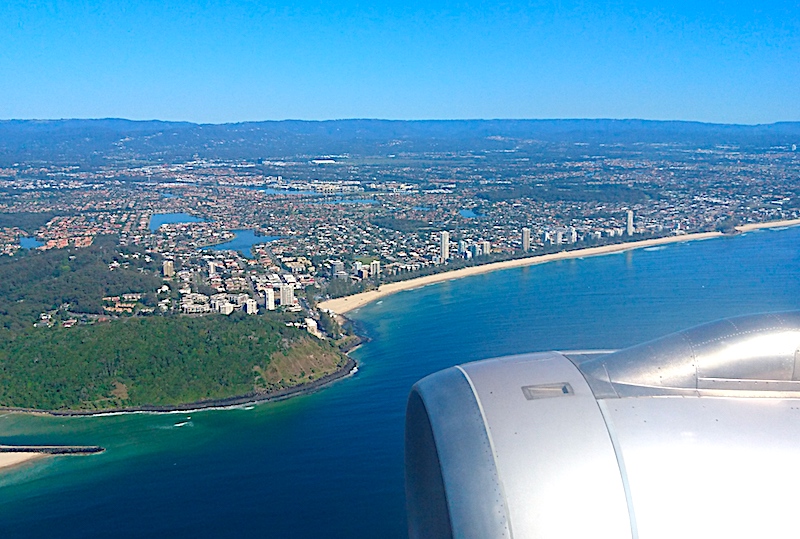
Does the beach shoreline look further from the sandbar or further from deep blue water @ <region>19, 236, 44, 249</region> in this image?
deep blue water @ <region>19, 236, 44, 249</region>

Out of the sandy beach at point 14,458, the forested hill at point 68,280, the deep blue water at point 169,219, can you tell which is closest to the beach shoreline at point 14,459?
the sandy beach at point 14,458

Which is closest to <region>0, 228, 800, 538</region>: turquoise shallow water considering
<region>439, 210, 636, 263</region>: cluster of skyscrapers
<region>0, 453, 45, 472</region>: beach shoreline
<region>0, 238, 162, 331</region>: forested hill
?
<region>0, 453, 45, 472</region>: beach shoreline

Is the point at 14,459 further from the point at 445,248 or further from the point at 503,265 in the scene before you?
the point at 445,248

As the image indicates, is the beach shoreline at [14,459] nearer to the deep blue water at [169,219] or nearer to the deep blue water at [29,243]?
the deep blue water at [29,243]

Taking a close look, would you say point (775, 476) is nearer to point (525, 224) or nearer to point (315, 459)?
point (315, 459)

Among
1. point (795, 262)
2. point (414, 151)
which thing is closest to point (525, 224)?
point (795, 262)

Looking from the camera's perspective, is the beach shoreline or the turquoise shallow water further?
the beach shoreline
